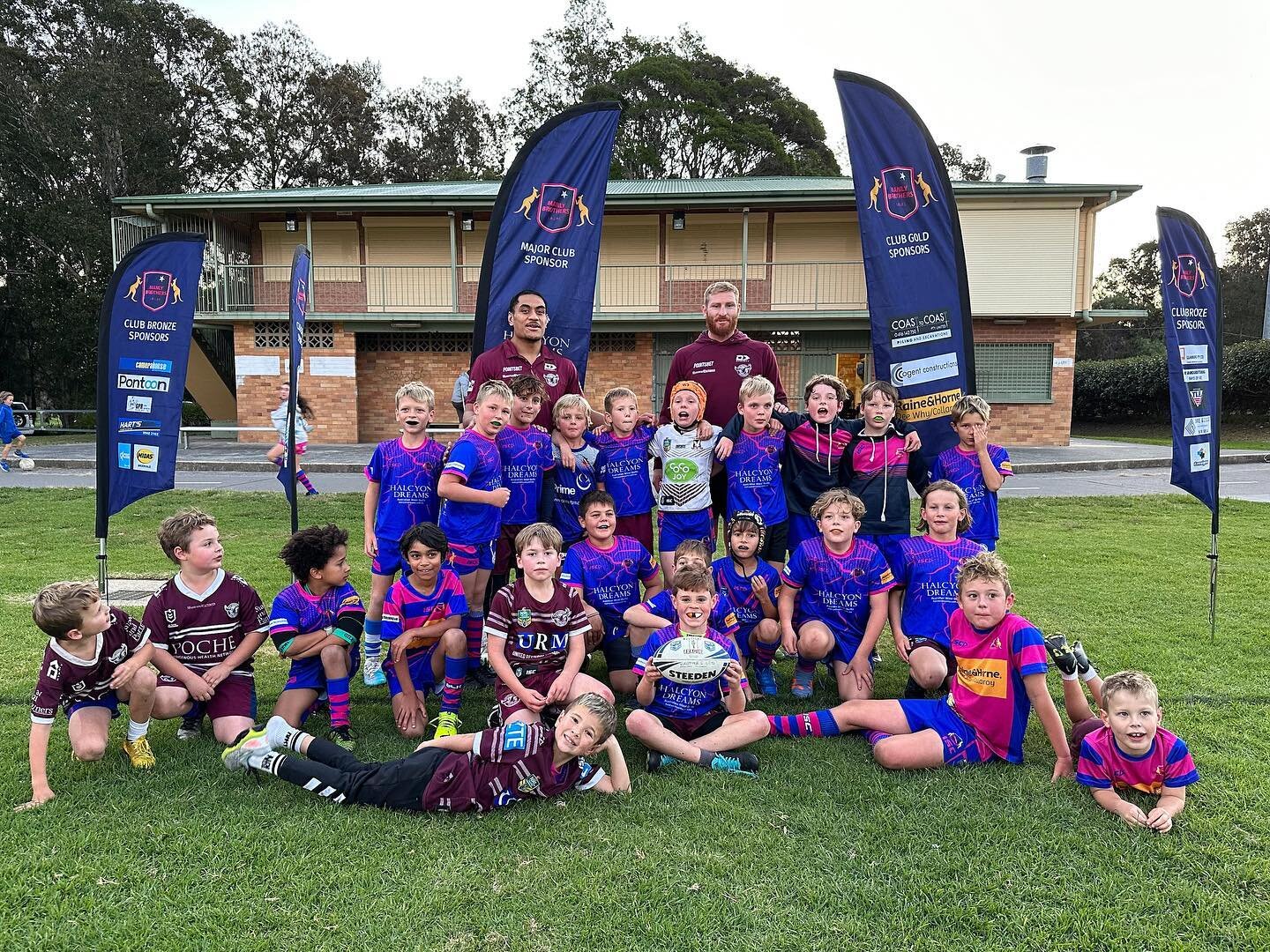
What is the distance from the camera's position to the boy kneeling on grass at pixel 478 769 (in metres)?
3.13

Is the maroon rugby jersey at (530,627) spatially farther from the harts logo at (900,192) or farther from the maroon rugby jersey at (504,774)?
the harts logo at (900,192)

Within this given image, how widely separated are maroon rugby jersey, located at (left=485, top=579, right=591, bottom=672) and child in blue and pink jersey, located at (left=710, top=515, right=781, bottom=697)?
101cm

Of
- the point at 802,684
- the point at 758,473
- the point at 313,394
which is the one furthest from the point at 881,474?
the point at 313,394

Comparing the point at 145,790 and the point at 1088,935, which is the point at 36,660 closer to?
the point at 145,790

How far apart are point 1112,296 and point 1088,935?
52259 mm

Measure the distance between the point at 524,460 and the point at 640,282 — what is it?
16772mm

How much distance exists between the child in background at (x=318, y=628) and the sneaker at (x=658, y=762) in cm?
148

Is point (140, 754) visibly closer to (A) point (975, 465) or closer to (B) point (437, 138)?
(A) point (975, 465)

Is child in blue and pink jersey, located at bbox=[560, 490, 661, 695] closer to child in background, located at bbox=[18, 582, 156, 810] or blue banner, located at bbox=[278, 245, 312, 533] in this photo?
child in background, located at bbox=[18, 582, 156, 810]

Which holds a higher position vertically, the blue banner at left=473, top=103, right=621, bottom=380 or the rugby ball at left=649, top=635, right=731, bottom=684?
the blue banner at left=473, top=103, right=621, bottom=380

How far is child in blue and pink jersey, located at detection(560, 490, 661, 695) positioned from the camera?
436 centimetres

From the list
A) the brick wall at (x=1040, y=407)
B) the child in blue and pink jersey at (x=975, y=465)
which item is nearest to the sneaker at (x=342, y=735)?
the child in blue and pink jersey at (x=975, y=465)

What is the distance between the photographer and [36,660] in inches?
192

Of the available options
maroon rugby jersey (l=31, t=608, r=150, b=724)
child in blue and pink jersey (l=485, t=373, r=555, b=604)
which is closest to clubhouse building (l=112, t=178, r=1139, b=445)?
child in blue and pink jersey (l=485, t=373, r=555, b=604)
